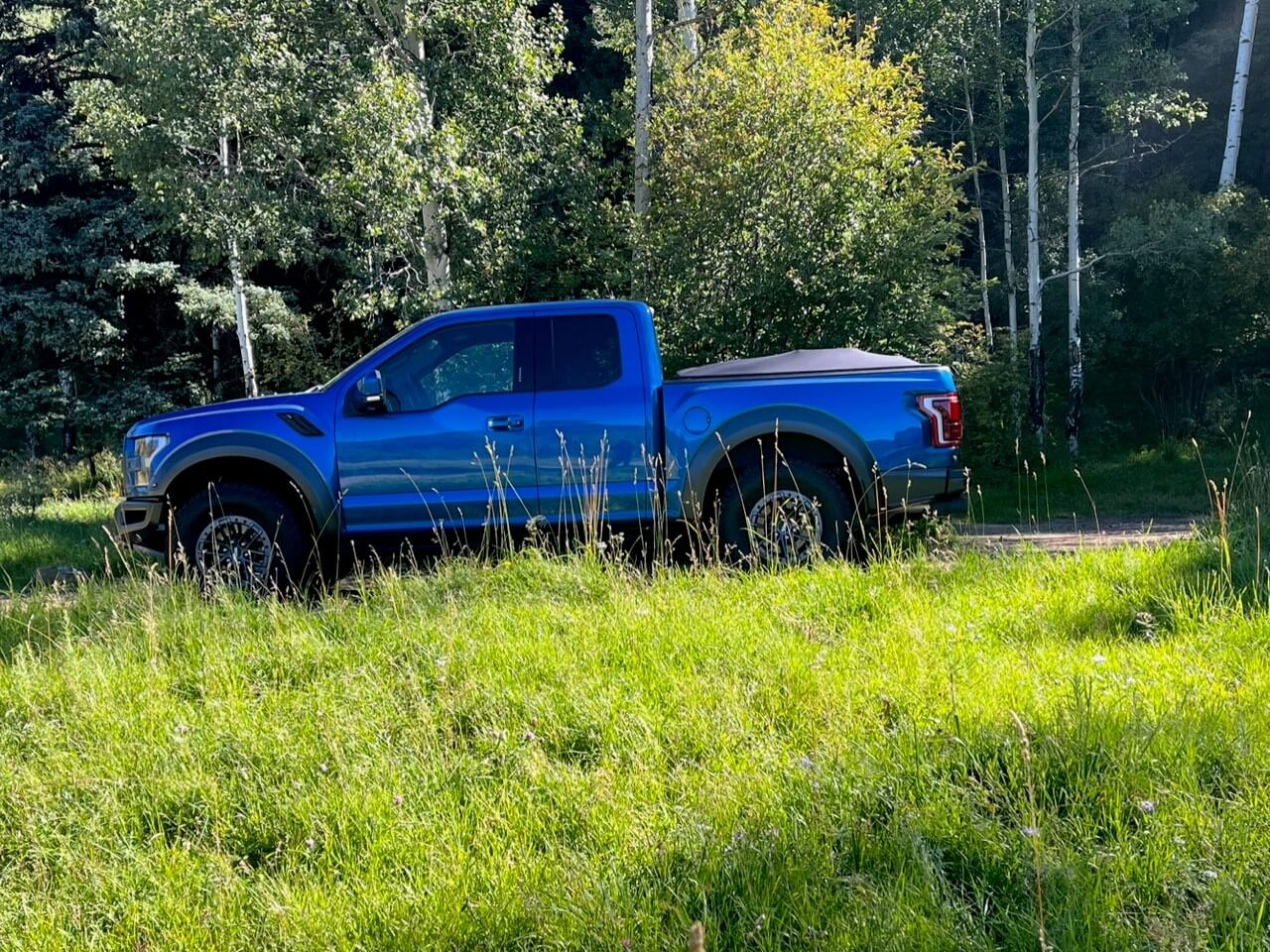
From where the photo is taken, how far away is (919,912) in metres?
2.17

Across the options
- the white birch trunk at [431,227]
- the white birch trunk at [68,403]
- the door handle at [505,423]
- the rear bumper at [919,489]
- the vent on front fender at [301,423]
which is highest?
the white birch trunk at [431,227]

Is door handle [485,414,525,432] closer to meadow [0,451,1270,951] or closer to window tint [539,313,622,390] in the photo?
window tint [539,313,622,390]

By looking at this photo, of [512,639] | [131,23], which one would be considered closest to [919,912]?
[512,639]

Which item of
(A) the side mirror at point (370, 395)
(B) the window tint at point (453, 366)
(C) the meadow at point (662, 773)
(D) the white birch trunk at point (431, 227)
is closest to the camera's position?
(C) the meadow at point (662, 773)

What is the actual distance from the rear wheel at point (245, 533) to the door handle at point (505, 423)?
1527 mm

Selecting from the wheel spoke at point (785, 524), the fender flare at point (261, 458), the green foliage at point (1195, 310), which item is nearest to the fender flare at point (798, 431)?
the wheel spoke at point (785, 524)

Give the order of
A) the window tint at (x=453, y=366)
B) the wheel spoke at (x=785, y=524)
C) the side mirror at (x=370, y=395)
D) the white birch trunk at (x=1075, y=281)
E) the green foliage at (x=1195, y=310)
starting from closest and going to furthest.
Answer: the wheel spoke at (x=785, y=524)
the side mirror at (x=370, y=395)
the window tint at (x=453, y=366)
the white birch trunk at (x=1075, y=281)
the green foliage at (x=1195, y=310)

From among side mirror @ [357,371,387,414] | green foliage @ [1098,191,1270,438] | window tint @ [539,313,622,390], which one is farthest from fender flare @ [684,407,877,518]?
green foliage @ [1098,191,1270,438]

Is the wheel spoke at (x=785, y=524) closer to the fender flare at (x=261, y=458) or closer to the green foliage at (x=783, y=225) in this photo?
the fender flare at (x=261, y=458)

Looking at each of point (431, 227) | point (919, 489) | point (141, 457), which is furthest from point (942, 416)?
point (431, 227)

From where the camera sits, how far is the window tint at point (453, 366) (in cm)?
645

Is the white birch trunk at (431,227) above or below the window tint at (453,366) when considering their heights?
above

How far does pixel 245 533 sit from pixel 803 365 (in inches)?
168

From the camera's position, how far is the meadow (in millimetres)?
2266
